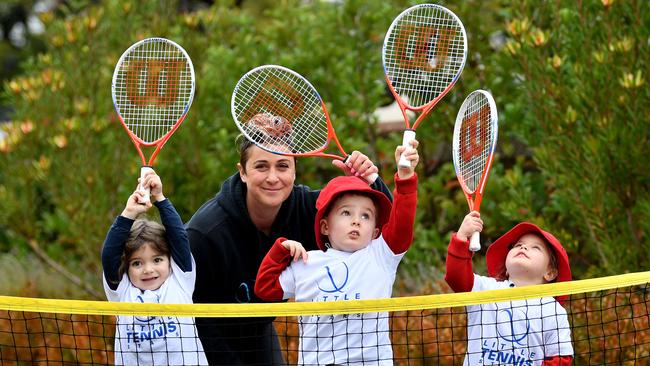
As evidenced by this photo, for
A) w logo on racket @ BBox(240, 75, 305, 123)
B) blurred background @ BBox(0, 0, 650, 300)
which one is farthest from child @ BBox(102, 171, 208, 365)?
blurred background @ BBox(0, 0, 650, 300)

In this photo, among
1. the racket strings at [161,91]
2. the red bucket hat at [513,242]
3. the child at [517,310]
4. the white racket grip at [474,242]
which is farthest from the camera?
the racket strings at [161,91]

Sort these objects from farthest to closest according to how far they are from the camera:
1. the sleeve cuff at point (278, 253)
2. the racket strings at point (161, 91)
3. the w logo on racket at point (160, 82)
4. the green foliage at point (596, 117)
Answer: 1. the green foliage at point (596, 117)
2. the w logo on racket at point (160, 82)
3. the racket strings at point (161, 91)
4. the sleeve cuff at point (278, 253)

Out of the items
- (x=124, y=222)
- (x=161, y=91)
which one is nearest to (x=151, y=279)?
(x=124, y=222)

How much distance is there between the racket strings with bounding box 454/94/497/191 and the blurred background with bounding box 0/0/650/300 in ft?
7.76

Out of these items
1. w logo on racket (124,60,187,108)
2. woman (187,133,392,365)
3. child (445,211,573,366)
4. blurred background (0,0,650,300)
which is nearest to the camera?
child (445,211,573,366)

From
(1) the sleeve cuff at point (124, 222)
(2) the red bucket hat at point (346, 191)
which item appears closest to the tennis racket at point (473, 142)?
(2) the red bucket hat at point (346, 191)

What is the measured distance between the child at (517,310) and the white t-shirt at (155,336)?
1214 mm

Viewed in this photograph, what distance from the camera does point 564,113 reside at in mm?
8203

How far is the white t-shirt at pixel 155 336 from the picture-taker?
215 inches

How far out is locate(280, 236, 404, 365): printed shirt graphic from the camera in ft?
17.4

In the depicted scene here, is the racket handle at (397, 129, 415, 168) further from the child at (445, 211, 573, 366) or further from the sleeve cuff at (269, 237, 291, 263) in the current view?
the sleeve cuff at (269, 237, 291, 263)

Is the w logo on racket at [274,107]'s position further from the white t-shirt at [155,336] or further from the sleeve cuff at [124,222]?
the white t-shirt at [155,336]

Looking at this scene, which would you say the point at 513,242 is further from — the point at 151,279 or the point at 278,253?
the point at 151,279

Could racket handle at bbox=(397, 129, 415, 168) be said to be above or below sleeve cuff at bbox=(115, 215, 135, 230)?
above
